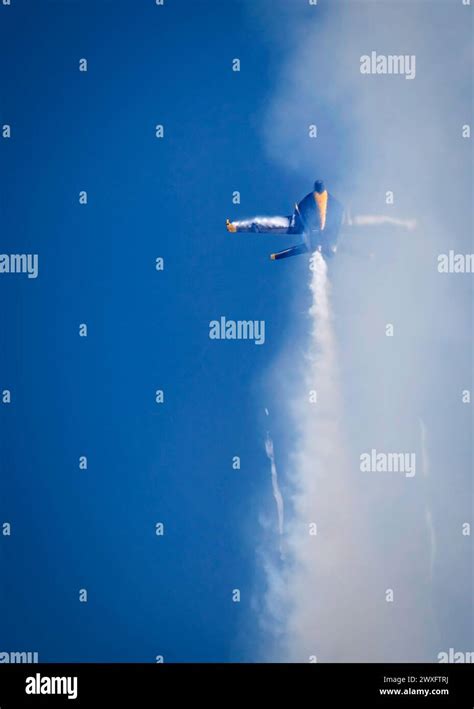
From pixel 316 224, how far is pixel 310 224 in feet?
0.30

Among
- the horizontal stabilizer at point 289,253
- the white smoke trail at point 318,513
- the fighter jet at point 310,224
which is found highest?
the fighter jet at point 310,224

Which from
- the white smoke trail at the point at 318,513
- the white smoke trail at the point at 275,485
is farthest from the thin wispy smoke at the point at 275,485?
the white smoke trail at the point at 318,513

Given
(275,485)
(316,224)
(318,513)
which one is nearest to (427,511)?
(318,513)

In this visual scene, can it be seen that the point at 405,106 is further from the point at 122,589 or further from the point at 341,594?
the point at 122,589

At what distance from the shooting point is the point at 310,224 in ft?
49.1

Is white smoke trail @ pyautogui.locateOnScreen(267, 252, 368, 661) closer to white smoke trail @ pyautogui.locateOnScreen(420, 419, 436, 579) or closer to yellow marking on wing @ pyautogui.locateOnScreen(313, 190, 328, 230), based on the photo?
yellow marking on wing @ pyautogui.locateOnScreen(313, 190, 328, 230)

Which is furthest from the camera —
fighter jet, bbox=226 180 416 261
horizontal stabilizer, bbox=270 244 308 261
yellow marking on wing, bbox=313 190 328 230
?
horizontal stabilizer, bbox=270 244 308 261

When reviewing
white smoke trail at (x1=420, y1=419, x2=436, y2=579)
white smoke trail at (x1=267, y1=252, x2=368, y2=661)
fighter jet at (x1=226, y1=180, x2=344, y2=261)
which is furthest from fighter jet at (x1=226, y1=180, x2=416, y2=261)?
white smoke trail at (x1=420, y1=419, x2=436, y2=579)

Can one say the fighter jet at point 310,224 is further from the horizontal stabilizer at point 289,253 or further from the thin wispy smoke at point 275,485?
the thin wispy smoke at point 275,485

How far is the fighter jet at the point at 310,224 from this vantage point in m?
14.9

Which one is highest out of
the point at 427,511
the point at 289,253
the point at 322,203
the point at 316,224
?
the point at 322,203

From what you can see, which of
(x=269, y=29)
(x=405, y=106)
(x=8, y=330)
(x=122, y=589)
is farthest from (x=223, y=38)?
(x=122, y=589)

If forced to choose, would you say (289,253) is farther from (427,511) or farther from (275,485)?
(427,511)

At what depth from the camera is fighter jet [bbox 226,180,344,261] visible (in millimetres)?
14895
